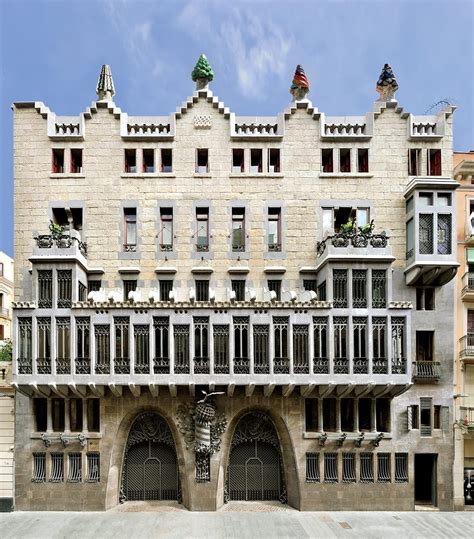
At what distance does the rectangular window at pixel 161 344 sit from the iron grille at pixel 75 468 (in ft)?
22.1

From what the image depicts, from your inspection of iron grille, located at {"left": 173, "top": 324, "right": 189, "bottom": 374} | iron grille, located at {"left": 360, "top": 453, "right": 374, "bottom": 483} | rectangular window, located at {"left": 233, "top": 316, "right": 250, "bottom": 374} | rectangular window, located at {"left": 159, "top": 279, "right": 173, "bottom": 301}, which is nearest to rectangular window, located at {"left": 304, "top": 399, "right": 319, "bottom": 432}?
iron grille, located at {"left": 360, "top": 453, "right": 374, "bottom": 483}

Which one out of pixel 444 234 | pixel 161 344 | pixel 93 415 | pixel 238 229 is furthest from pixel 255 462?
pixel 444 234

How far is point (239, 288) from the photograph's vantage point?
24641 millimetres

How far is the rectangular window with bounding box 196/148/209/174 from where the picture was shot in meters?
25.3

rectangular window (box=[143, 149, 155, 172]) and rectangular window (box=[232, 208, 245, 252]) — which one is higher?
rectangular window (box=[143, 149, 155, 172])

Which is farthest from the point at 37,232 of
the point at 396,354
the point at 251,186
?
the point at 396,354

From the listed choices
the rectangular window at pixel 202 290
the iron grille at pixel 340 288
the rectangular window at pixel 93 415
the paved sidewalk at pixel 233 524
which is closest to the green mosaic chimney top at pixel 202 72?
the rectangular window at pixel 202 290

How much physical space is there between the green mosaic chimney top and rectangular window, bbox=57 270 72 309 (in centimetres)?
1316

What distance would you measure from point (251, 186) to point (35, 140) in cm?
1265

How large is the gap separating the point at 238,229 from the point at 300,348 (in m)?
7.56

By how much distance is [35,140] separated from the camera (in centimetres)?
2503

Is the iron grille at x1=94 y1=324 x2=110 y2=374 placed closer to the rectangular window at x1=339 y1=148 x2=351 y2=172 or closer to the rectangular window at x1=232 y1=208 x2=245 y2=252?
the rectangular window at x1=232 y1=208 x2=245 y2=252

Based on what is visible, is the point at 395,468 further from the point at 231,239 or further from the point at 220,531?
the point at 231,239

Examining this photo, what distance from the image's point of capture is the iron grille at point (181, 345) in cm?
2234
